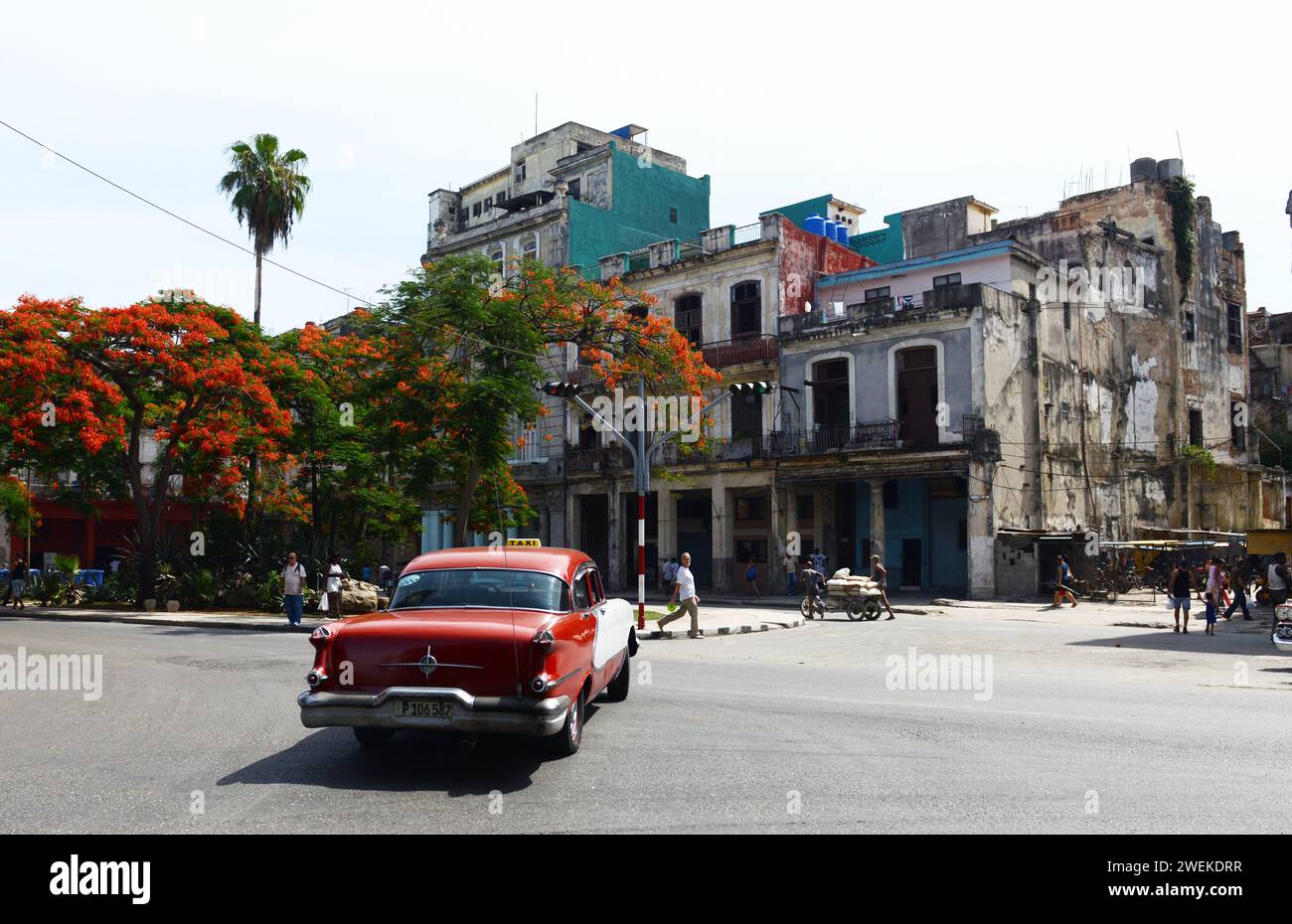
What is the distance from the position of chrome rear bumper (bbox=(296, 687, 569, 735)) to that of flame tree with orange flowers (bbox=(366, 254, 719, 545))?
1639 cm

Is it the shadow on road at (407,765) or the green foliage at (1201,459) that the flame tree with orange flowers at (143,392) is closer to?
the shadow on road at (407,765)

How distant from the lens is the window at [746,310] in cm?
4012

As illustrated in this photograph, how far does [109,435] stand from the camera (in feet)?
88.3

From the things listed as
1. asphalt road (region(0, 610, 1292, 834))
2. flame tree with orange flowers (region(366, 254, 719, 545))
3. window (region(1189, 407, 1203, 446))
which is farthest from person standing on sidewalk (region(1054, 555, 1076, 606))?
asphalt road (region(0, 610, 1292, 834))

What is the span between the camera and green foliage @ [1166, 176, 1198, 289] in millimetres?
42625

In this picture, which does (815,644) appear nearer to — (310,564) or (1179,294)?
(310,564)

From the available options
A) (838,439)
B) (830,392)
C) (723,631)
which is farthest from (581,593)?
(830,392)

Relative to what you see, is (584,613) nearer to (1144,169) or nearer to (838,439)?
(838,439)

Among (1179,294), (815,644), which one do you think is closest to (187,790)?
(815,644)

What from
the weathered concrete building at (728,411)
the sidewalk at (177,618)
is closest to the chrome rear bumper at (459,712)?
the sidewalk at (177,618)

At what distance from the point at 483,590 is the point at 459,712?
1455 mm

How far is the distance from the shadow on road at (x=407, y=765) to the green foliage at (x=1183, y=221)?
141 feet

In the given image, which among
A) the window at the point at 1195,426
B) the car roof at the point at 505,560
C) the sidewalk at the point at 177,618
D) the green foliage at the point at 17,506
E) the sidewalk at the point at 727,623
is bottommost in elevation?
the sidewalk at the point at 727,623

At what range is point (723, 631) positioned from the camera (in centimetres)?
2195
